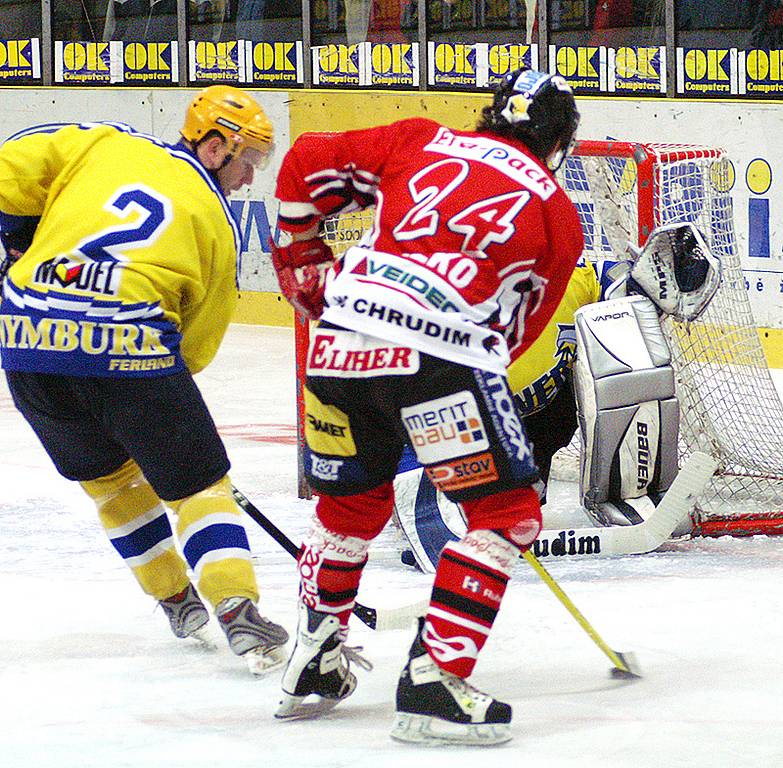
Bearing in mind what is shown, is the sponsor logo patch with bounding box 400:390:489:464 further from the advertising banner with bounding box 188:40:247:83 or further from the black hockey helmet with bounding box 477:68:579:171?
the advertising banner with bounding box 188:40:247:83

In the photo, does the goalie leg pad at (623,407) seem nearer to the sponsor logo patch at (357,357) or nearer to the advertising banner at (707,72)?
the sponsor logo patch at (357,357)

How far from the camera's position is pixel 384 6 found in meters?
7.82

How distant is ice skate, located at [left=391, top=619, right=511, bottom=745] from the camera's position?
2.44 metres

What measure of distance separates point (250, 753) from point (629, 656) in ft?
2.53

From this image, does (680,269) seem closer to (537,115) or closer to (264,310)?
(537,115)

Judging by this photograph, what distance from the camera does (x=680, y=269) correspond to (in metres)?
3.90

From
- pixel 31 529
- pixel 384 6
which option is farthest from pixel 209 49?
pixel 31 529

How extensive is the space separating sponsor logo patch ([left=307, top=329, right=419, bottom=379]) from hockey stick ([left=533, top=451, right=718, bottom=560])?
1329 millimetres

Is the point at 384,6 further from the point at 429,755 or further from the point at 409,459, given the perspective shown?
the point at 429,755

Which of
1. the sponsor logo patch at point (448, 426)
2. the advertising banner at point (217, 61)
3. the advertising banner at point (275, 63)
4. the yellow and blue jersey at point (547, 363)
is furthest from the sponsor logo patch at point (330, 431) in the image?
the advertising banner at point (217, 61)

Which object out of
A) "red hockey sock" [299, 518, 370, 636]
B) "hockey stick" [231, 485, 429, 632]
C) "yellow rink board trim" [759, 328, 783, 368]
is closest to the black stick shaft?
"hockey stick" [231, 485, 429, 632]

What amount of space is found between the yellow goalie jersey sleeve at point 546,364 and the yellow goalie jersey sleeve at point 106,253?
1.20 meters

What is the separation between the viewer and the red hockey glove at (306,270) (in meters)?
2.78

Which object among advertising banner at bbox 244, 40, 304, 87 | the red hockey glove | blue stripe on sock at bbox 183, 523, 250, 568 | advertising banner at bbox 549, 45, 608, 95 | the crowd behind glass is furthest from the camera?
advertising banner at bbox 244, 40, 304, 87
